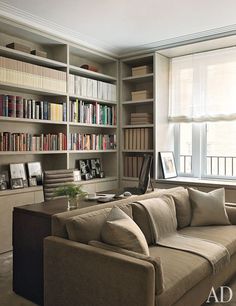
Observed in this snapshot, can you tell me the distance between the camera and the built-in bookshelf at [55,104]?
357cm

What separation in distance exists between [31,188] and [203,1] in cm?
274

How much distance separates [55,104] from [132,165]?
1.56 metres

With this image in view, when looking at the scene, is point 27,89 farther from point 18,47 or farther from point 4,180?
point 4,180

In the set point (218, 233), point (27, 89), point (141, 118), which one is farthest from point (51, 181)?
point (141, 118)

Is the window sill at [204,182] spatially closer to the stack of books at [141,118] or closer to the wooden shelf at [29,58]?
the stack of books at [141,118]

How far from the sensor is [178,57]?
4.79 meters

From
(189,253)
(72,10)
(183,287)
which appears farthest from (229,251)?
(72,10)

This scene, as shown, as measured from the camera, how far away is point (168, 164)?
470 cm

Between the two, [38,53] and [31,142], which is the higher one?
[38,53]

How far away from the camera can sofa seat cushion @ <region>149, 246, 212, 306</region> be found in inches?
71.9

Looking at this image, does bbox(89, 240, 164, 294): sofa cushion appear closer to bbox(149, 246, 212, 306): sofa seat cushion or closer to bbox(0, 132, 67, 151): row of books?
bbox(149, 246, 212, 306): sofa seat cushion

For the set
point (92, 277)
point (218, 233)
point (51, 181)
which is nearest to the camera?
point (92, 277)

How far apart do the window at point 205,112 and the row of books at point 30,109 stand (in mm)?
1766

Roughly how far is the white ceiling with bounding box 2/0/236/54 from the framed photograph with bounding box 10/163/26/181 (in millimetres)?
1694
